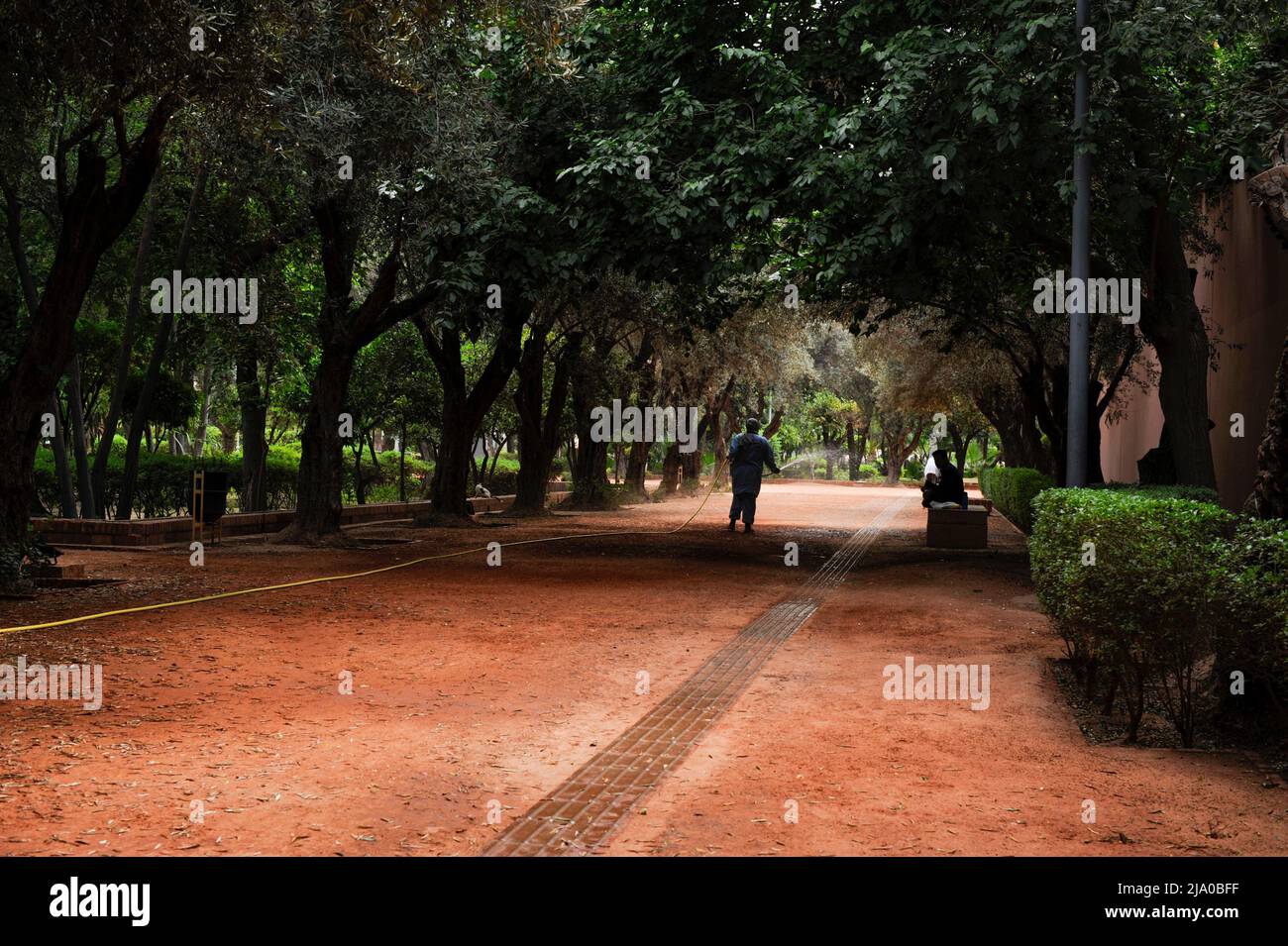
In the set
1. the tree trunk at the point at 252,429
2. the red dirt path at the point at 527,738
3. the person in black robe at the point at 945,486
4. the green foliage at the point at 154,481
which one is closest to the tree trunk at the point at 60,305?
the red dirt path at the point at 527,738

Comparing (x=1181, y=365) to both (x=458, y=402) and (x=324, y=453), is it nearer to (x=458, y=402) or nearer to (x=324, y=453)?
(x=324, y=453)

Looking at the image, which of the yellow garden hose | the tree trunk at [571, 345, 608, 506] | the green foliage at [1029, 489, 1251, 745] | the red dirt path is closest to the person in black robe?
the yellow garden hose

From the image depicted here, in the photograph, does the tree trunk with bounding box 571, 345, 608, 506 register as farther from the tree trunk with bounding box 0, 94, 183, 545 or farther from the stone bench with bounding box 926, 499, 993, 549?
the tree trunk with bounding box 0, 94, 183, 545

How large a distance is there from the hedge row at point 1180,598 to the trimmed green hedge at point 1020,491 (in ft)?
39.4

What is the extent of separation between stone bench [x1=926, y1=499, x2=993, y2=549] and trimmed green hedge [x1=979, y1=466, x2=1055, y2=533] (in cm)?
93

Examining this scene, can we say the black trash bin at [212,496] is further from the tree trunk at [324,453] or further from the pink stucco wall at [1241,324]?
the pink stucco wall at [1241,324]

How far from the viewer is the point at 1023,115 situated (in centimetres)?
1220

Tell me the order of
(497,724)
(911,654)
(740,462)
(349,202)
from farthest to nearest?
1. (740,462)
2. (349,202)
3. (911,654)
4. (497,724)

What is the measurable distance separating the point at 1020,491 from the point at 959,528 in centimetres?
562

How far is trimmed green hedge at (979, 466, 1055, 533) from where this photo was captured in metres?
22.4

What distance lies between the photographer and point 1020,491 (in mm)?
23891

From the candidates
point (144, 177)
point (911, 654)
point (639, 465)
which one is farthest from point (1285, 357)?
point (639, 465)

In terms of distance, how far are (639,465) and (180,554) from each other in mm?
20787

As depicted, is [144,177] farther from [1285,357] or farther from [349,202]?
[1285,357]
